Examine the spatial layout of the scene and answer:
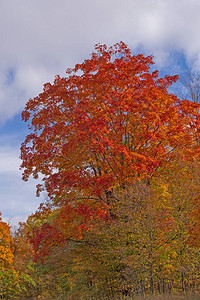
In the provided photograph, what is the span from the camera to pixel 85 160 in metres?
19.1

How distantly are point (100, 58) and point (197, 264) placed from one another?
1426 cm

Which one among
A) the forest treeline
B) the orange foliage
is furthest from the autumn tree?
the orange foliage

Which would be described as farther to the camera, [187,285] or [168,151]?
[168,151]

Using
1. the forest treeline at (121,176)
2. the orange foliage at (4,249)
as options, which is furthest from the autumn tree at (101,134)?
the orange foliage at (4,249)

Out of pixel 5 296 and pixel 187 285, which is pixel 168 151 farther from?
pixel 5 296

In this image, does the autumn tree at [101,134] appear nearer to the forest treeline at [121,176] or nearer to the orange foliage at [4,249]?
the forest treeline at [121,176]

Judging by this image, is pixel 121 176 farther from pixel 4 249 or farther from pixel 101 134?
pixel 4 249

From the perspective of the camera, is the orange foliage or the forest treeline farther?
the orange foliage

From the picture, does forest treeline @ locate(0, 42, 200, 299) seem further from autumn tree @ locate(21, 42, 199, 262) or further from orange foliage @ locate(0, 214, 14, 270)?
orange foliage @ locate(0, 214, 14, 270)

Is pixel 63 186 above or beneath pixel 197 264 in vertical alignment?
above

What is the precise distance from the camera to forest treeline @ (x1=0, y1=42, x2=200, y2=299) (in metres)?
15.1

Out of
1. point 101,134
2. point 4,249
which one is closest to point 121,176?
point 101,134

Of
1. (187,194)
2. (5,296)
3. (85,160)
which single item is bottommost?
(5,296)

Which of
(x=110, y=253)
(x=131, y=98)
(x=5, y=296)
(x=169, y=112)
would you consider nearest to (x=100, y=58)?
(x=131, y=98)
